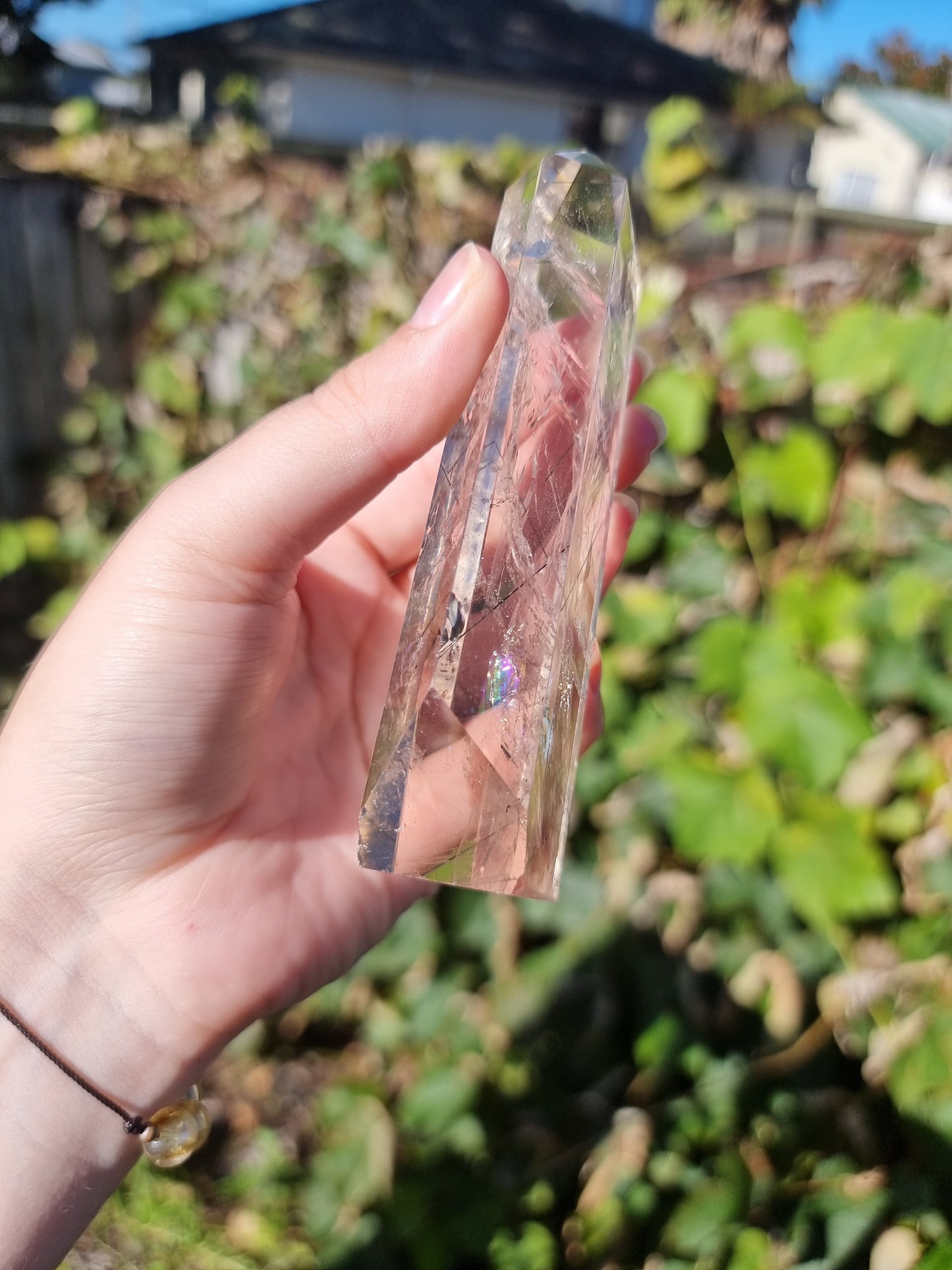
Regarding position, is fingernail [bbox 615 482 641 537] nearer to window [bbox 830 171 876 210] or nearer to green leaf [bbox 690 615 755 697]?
green leaf [bbox 690 615 755 697]

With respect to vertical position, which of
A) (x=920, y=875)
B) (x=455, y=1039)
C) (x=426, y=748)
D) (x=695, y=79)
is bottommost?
(x=455, y=1039)

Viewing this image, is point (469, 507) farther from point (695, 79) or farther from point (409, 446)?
point (695, 79)

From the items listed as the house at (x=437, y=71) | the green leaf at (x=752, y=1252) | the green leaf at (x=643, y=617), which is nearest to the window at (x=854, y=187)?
the house at (x=437, y=71)

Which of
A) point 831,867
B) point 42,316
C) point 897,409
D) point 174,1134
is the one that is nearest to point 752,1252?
point 831,867

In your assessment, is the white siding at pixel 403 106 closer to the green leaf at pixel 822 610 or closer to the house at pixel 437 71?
the house at pixel 437 71

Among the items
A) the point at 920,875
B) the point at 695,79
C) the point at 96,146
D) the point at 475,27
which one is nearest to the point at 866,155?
the point at 695,79

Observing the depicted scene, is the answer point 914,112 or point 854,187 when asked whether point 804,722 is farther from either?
point 854,187
